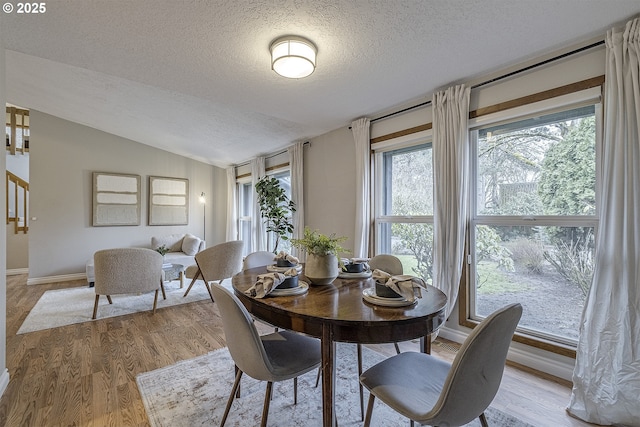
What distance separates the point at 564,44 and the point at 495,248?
5.15ft

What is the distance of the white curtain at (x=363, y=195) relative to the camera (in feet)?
Result: 11.3

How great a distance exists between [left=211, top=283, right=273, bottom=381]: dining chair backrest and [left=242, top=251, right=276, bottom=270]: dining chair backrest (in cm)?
104

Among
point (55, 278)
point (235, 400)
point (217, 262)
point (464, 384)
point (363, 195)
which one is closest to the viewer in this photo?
point (464, 384)

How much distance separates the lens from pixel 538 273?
2.29m

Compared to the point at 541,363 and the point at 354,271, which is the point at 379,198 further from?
the point at 541,363

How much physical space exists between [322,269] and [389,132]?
2152 millimetres

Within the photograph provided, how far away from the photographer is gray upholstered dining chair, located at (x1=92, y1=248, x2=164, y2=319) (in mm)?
3256

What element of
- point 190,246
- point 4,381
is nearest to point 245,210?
point 190,246

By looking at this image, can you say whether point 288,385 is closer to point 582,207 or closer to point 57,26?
point 582,207

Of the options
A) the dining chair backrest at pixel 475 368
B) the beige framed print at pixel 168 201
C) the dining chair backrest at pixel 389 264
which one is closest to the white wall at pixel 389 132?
the dining chair backrest at pixel 389 264

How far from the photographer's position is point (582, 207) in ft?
6.75

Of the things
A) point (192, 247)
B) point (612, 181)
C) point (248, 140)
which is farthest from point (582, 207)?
point (192, 247)

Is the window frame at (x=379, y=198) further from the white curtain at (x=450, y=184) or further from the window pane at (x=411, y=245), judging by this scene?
the white curtain at (x=450, y=184)

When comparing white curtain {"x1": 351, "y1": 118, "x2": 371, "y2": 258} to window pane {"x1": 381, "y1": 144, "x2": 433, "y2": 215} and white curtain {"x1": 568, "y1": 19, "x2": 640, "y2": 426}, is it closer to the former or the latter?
window pane {"x1": 381, "y1": 144, "x2": 433, "y2": 215}
